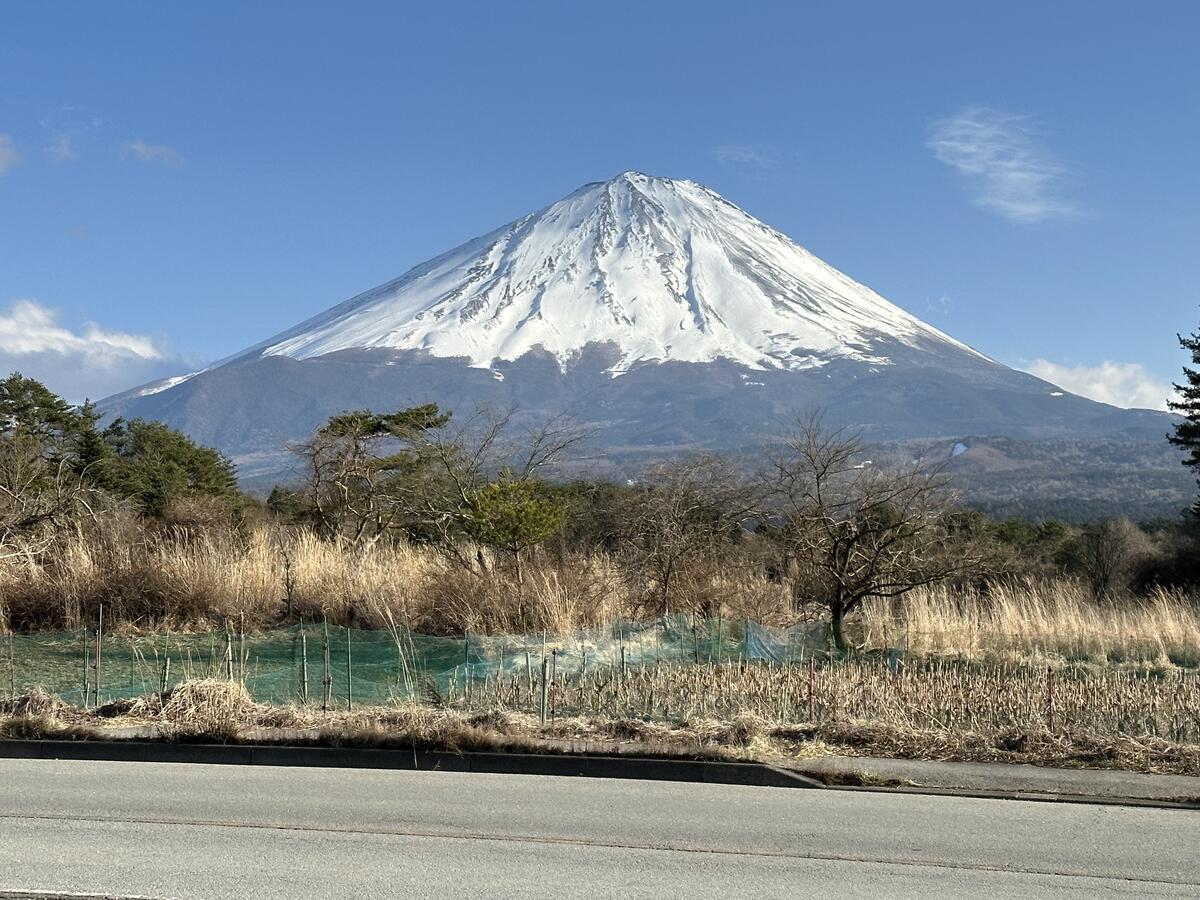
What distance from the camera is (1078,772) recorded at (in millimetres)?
8070

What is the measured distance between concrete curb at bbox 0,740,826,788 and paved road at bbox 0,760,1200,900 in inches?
8.5

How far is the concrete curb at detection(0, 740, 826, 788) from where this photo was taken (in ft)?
27.1

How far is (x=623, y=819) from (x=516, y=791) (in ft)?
3.10

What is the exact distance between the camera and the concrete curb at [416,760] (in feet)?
27.1

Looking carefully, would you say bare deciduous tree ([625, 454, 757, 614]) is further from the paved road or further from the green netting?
the paved road

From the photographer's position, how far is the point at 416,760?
8562 millimetres

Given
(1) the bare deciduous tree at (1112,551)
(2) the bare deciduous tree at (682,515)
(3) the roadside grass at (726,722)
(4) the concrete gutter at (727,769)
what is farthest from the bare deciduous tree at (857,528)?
(1) the bare deciduous tree at (1112,551)

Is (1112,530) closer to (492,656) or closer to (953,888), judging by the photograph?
(492,656)

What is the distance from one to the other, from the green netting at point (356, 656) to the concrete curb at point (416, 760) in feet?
4.06

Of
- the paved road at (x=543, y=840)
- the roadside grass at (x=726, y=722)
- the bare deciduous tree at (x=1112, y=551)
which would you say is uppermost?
the bare deciduous tree at (x=1112, y=551)

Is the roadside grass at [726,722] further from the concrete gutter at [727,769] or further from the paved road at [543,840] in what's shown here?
the paved road at [543,840]

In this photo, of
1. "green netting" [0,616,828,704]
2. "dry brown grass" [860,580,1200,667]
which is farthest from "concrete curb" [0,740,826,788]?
"dry brown grass" [860,580,1200,667]

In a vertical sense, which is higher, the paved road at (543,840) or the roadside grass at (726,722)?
the roadside grass at (726,722)

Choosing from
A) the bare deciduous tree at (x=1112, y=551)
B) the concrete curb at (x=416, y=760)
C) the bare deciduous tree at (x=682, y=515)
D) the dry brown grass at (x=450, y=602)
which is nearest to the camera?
the concrete curb at (x=416, y=760)
